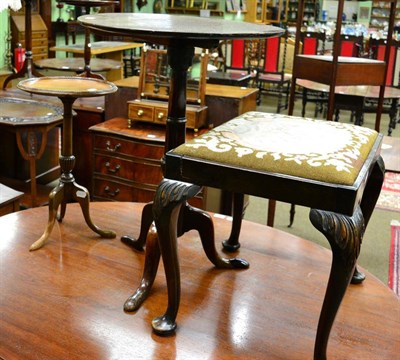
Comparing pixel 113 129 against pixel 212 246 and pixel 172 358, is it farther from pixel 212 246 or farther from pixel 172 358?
pixel 172 358

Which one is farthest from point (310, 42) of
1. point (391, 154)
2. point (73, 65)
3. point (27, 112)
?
point (27, 112)

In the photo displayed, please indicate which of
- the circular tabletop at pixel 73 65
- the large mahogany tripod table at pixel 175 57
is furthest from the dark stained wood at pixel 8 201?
the circular tabletop at pixel 73 65

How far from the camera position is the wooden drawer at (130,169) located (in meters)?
2.97

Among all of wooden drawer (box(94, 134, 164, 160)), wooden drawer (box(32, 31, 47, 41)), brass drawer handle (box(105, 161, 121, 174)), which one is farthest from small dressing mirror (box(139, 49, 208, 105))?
wooden drawer (box(32, 31, 47, 41))

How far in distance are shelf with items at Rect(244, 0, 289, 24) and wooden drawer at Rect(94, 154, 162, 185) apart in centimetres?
864

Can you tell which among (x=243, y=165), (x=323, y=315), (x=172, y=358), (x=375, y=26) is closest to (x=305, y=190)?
(x=243, y=165)

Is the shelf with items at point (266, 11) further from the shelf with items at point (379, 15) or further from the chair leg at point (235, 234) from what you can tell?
the chair leg at point (235, 234)

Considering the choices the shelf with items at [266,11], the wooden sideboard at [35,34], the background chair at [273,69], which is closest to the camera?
the wooden sideboard at [35,34]

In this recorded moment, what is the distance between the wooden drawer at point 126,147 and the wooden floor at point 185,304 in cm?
110

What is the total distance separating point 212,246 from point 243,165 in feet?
1.54

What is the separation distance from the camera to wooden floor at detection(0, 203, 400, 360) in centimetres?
127

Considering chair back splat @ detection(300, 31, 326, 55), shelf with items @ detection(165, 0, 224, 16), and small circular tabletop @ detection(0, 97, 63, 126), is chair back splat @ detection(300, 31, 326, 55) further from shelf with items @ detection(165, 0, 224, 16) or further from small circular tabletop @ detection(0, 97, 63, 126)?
small circular tabletop @ detection(0, 97, 63, 126)

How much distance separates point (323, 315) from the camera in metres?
1.18

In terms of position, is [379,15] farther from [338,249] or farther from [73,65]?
[338,249]
